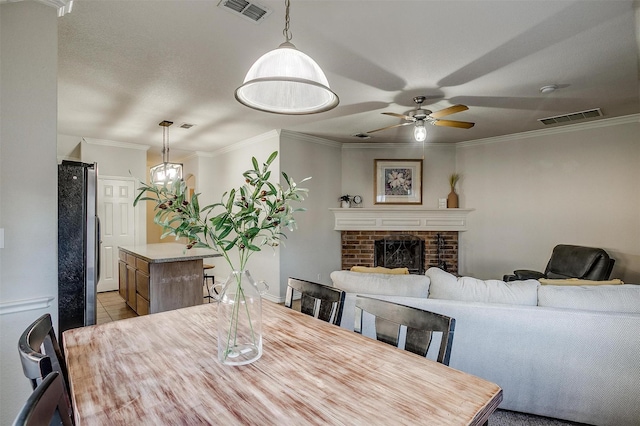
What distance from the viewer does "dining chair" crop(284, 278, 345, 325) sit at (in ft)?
5.58

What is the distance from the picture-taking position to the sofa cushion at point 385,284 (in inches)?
92.9

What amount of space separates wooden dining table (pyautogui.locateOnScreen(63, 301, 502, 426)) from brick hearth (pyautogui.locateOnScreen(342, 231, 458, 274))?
14.4ft

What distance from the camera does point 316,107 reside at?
4.90 feet

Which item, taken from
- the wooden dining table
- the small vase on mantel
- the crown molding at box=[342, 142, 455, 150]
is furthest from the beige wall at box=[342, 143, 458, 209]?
the wooden dining table

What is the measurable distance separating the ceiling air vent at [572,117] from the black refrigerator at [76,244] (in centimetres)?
519

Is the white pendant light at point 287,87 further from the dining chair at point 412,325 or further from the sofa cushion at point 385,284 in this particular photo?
the sofa cushion at point 385,284

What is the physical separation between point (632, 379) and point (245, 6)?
3.10m

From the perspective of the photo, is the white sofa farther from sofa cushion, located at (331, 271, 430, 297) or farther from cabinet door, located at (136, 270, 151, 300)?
cabinet door, located at (136, 270, 151, 300)

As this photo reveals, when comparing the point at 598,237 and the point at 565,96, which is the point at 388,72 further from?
the point at 598,237

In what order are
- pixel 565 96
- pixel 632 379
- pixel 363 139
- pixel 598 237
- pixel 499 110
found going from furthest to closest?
pixel 363 139 → pixel 598 237 → pixel 499 110 → pixel 565 96 → pixel 632 379

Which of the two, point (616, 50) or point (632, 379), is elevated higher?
point (616, 50)

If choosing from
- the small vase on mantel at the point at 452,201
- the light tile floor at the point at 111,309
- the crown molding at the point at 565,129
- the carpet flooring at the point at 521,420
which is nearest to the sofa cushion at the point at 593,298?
the carpet flooring at the point at 521,420

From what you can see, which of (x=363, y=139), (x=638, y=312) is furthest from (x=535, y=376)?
(x=363, y=139)

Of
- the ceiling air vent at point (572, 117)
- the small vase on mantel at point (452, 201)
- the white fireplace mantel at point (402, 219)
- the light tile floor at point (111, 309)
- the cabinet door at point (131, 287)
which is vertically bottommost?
the light tile floor at point (111, 309)
